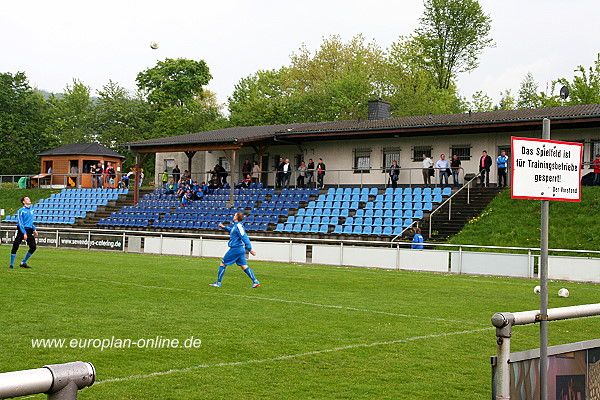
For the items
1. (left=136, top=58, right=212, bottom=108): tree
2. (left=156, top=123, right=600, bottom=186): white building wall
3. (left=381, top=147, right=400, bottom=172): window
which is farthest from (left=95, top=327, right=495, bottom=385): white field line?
(left=136, top=58, right=212, bottom=108): tree

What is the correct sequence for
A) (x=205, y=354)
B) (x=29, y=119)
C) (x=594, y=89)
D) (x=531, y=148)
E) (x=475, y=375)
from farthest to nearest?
(x=29, y=119)
(x=594, y=89)
(x=205, y=354)
(x=475, y=375)
(x=531, y=148)

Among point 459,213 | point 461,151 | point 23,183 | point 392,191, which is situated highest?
point 461,151

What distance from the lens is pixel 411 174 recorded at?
130 ft

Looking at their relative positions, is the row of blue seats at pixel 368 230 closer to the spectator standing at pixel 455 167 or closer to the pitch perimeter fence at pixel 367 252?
the pitch perimeter fence at pixel 367 252

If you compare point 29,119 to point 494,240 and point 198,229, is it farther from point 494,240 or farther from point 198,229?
point 494,240

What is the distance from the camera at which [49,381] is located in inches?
113

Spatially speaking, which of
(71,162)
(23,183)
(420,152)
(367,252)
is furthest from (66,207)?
(367,252)

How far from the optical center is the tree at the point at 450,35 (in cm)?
7006

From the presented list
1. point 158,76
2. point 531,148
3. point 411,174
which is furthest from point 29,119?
point 531,148

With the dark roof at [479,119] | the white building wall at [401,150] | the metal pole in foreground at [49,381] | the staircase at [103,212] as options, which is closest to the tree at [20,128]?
the staircase at [103,212]

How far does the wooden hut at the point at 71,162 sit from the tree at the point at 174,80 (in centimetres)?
2200

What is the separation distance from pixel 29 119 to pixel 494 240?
61.7 m

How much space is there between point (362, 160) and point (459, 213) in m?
10.0

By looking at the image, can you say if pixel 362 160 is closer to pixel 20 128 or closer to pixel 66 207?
pixel 66 207
